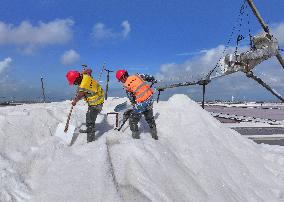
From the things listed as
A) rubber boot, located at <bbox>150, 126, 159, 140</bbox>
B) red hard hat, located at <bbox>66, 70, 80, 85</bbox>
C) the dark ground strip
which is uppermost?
red hard hat, located at <bbox>66, 70, 80, 85</bbox>

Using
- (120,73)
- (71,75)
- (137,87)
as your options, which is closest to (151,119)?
(137,87)

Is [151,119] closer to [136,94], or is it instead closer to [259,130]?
[136,94]

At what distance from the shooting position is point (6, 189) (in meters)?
5.78

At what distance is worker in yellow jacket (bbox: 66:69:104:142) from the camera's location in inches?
351

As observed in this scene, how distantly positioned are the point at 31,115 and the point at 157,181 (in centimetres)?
425

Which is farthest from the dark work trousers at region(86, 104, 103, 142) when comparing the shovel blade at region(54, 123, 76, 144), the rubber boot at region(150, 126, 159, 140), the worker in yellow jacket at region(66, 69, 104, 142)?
the rubber boot at region(150, 126, 159, 140)

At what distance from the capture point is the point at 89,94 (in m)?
9.30

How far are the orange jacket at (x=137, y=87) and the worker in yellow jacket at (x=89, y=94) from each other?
0.79m

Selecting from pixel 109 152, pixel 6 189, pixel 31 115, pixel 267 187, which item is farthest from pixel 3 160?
pixel 267 187

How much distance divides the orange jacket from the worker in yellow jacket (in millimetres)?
793

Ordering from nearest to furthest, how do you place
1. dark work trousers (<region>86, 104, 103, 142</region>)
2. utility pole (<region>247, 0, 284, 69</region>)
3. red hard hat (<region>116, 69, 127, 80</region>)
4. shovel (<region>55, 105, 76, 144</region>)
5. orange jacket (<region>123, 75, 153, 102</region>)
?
1. shovel (<region>55, 105, 76, 144</region>)
2. dark work trousers (<region>86, 104, 103, 142</region>)
3. orange jacket (<region>123, 75, 153, 102</region>)
4. red hard hat (<region>116, 69, 127, 80</region>)
5. utility pole (<region>247, 0, 284, 69</region>)

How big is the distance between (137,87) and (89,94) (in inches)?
49.2

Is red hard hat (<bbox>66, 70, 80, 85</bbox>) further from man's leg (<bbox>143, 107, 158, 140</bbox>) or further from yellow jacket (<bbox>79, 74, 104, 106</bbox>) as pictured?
man's leg (<bbox>143, 107, 158, 140</bbox>)

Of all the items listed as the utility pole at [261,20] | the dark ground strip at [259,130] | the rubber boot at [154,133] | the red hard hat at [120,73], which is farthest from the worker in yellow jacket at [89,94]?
the dark ground strip at [259,130]
